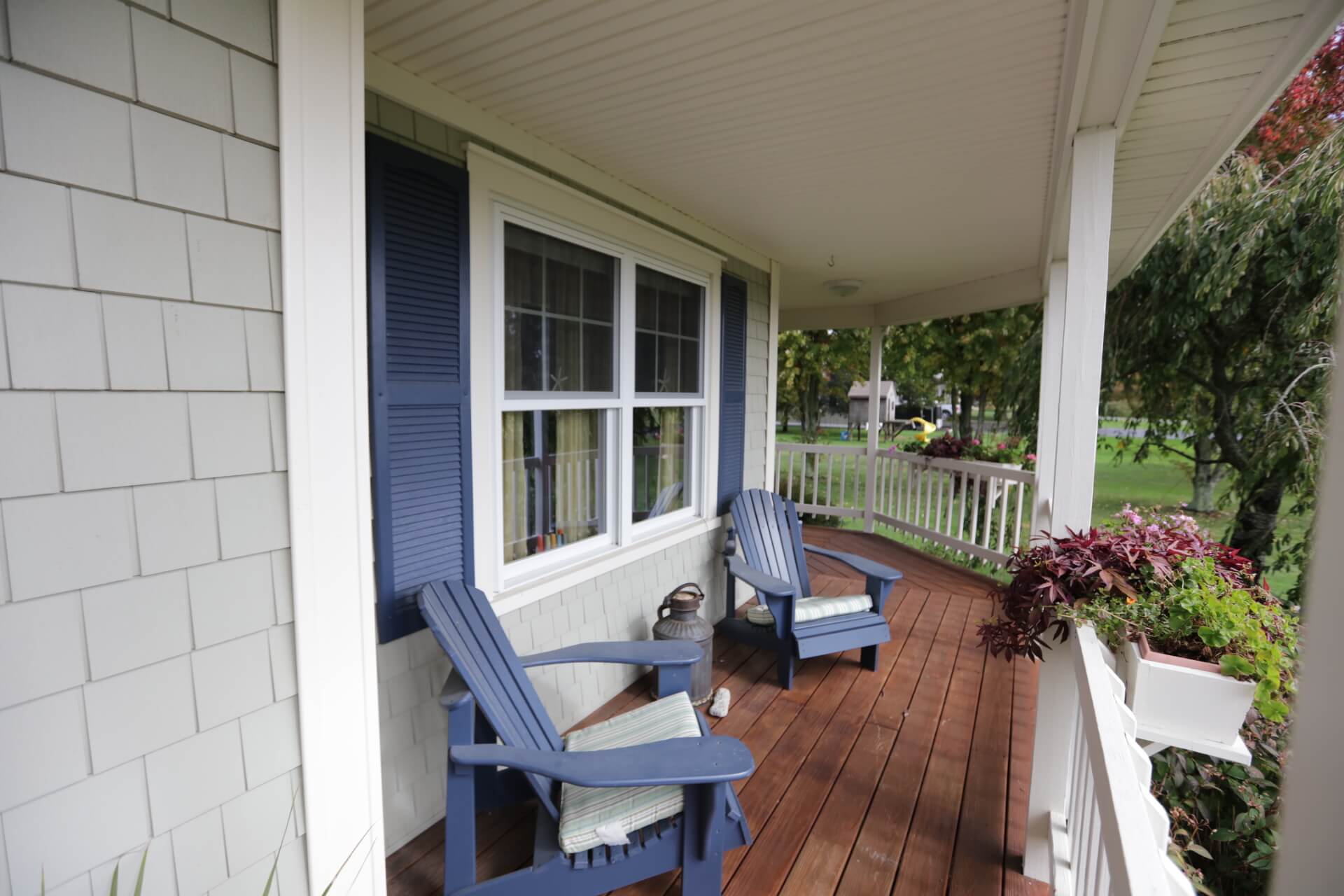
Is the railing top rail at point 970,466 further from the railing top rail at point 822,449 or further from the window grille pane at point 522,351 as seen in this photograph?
the window grille pane at point 522,351

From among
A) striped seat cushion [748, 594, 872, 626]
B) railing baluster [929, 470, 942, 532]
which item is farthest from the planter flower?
railing baluster [929, 470, 942, 532]

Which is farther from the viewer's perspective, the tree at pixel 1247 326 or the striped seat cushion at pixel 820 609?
the tree at pixel 1247 326

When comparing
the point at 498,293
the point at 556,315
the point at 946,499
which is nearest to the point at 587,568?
the point at 556,315

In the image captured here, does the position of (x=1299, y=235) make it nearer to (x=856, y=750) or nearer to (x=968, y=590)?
(x=968, y=590)

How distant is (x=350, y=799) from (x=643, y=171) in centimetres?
259

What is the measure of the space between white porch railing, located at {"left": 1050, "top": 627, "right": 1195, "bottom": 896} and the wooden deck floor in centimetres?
32

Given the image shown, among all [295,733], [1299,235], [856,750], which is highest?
[1299,235]

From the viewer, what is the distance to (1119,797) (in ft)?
3.54

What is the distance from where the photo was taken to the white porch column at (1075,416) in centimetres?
203

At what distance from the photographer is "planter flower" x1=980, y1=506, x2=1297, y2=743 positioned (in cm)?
159

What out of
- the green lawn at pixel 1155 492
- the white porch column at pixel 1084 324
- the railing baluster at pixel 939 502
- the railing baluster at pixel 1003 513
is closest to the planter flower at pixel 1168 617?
the white porch column at pixel 1084 324

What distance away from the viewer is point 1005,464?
18.4 feet

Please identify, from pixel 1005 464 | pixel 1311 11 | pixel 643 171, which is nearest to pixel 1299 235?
pixel 1005 464

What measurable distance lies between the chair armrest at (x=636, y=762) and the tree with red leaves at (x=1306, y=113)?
658cm
